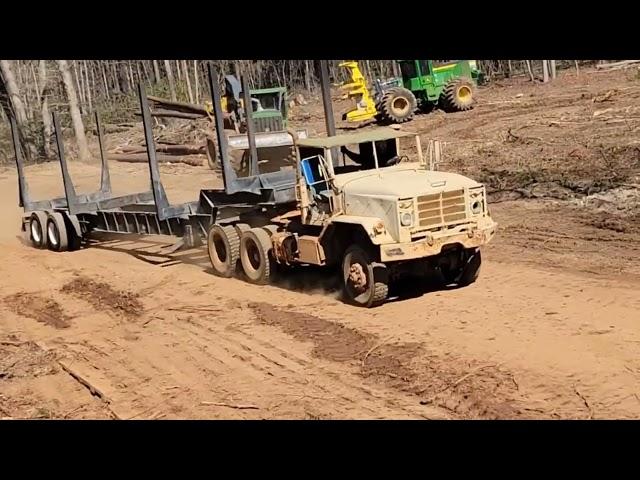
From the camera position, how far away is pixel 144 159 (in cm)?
3058

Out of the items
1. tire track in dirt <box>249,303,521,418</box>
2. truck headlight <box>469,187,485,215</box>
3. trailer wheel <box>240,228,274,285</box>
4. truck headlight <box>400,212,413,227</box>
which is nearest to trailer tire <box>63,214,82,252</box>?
trailer wheel <box>240,228,274,285</box>

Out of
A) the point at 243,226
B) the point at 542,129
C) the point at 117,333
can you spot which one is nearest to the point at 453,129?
the point at 542,129

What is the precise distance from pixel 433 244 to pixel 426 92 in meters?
20.1

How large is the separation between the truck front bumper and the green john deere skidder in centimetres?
1795

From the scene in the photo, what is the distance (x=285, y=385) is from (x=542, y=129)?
15.4m

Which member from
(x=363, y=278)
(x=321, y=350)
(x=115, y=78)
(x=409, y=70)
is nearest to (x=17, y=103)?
(x=115, y=78)

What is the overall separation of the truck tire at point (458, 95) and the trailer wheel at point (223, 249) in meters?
17.1

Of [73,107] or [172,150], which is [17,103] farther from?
[172,150]

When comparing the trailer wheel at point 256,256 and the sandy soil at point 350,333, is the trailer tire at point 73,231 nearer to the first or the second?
the sandy soil at point 350,333

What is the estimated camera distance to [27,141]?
37.2 meters

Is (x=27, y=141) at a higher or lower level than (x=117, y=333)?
higher

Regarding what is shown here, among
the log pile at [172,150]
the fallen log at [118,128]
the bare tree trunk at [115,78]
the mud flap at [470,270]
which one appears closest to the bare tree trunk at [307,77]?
the fallen log at [118,128]

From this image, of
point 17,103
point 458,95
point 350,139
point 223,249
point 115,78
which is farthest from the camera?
point 115,78
